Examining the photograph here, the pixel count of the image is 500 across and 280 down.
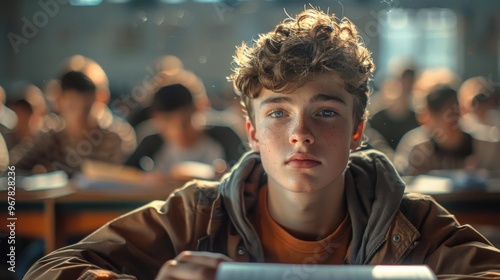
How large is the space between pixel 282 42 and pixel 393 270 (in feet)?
2.23

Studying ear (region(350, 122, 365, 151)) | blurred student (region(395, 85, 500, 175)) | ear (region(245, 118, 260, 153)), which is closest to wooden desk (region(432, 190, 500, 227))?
blurred student (region(395, 85, 500, 175))

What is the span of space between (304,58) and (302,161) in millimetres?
235

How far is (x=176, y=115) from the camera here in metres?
3.97

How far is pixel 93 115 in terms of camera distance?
4238mm

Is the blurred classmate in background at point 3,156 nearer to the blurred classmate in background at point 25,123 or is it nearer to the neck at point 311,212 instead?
the blurred classmate in background at point 25,123

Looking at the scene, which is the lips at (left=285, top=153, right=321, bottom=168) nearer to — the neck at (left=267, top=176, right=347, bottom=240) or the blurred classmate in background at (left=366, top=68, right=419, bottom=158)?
the neck at (left=267, top=176, right=347, bottom=240)

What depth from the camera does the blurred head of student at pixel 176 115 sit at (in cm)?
395

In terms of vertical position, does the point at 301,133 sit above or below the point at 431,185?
above

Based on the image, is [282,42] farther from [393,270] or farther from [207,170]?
[207,170]

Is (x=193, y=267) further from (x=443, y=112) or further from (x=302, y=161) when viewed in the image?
(x=443, y=112)

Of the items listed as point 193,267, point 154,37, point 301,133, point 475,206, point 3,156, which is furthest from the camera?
point 154,37

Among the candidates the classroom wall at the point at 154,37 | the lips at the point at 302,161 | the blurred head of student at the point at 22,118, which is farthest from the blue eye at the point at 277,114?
the classroom wall at the point at 154,37

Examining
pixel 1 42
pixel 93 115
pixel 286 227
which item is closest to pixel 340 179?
pixel 286 227

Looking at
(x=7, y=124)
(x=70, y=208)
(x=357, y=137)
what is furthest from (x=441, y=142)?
(x=7, y=124)
